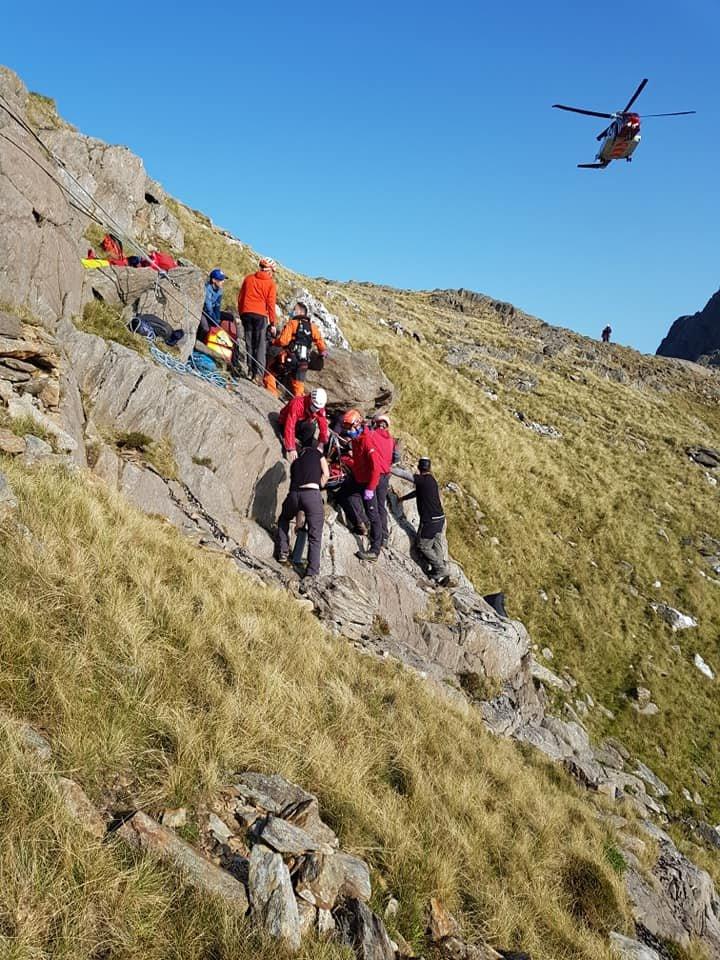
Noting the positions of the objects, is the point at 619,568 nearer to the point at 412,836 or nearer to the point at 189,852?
the point at 412,836

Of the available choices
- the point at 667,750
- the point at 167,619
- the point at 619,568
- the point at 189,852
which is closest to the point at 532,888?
the point at 189,852

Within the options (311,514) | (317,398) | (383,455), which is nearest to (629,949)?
A: (311,514)

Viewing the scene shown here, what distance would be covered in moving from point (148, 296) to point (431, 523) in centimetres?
846

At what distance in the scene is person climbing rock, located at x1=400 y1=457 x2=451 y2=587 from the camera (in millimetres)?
13211

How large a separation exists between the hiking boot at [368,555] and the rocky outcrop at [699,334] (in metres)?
121

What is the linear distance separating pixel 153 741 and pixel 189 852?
897 millimetres

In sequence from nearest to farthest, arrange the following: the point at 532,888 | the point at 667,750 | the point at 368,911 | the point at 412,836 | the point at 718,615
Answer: the point at 368,911
the point at 412,836
the point at 532,888
the point at 667,750
the point at 718,615

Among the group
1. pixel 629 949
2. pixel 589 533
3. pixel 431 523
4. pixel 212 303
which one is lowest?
pixel 629 949

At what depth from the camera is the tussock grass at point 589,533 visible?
51.4ft

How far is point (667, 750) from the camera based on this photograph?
14344 millimetres

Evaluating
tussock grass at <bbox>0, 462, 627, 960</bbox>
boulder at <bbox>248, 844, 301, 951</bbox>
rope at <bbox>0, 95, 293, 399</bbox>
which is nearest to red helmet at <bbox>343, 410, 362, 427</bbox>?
rope at <bbox>0, 95, 293, 399</bbox>

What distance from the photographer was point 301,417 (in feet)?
40.3

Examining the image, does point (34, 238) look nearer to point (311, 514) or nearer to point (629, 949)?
point (311, 514)

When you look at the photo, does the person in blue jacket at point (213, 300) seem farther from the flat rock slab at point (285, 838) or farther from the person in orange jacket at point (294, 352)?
the flat rock slab at point (285, 838)
